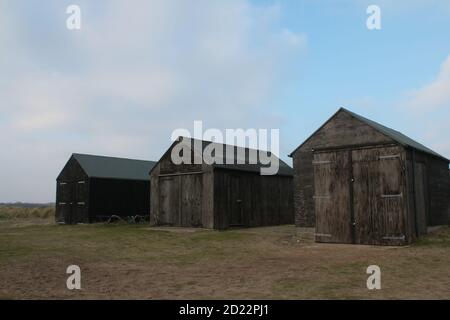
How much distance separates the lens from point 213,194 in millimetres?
25328

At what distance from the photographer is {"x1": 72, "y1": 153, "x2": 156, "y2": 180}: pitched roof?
116 ft

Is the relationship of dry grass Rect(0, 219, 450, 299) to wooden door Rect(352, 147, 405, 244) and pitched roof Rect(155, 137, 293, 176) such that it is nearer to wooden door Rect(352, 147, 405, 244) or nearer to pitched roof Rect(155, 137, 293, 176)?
wooden door Rect(352, 147, 405, 244)

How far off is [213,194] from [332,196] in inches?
346

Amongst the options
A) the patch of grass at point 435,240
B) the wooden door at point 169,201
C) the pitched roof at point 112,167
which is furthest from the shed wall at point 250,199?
the pitched roof at point 112,167

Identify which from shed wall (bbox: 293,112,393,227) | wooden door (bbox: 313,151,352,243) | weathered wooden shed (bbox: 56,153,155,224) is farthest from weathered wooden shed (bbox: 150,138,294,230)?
wooden door (bbox: 313,151,352,243)

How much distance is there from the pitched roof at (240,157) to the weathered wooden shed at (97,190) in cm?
989

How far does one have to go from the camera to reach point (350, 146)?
18.2 metres

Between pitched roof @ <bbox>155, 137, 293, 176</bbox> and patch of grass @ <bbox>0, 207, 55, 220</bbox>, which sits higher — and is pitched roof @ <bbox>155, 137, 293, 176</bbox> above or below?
above

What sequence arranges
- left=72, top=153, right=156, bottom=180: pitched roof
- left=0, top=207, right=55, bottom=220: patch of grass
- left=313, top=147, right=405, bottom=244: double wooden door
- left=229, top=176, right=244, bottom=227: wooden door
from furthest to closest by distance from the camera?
left=0, top=207, right=55, bottom=220: patch of grass
left=72, top=153, right=156, bottom=180: pitched roof
left=229, top=176, right=244, bottom=227: wooden door
left=313, top=147, right=405, bottom=244: double wooden door

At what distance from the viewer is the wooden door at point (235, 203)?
26623 mm

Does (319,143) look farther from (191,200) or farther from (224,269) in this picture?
(224,269)

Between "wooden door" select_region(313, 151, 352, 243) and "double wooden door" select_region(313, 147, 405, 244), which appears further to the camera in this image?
"wooden door" select_region(313, 151, 352, 243)

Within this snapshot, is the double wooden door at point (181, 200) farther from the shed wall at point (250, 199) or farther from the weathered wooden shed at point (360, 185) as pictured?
the weathered wooden shed at point (360, 185)

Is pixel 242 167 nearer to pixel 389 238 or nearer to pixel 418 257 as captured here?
pixel 389 238
